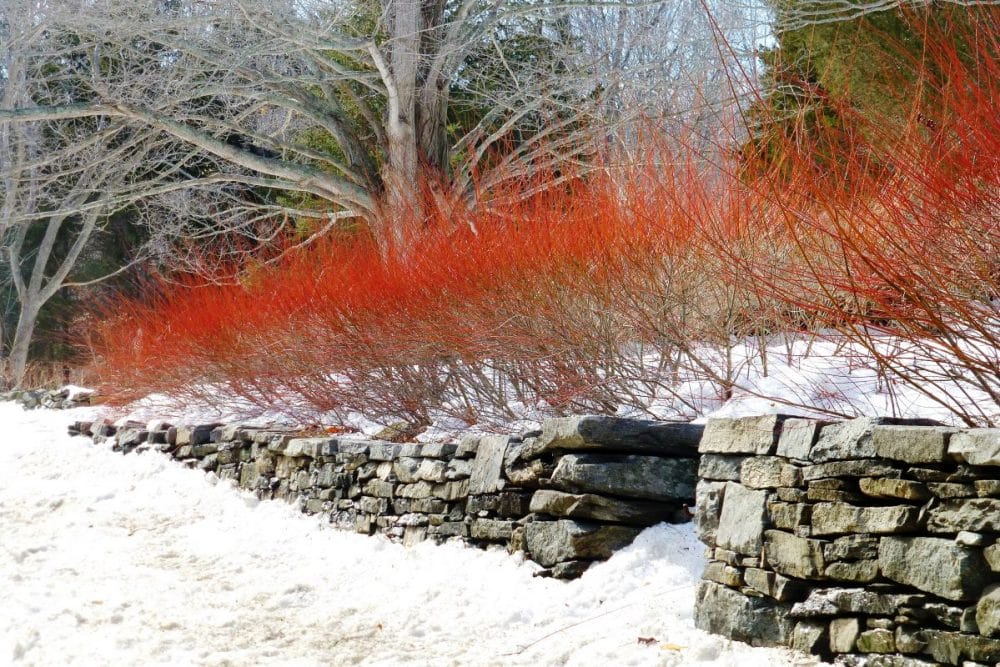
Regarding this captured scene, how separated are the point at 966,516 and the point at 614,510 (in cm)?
181

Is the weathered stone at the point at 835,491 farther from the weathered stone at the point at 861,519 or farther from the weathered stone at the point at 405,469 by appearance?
the weathered stone at the point at 405,469

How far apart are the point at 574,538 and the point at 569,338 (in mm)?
1495

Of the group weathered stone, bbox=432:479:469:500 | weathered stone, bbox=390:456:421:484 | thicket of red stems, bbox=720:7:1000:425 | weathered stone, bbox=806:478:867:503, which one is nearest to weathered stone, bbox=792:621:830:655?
weathered stone, bbox=806:478:867:503

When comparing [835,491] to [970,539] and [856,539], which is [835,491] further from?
[970,539]

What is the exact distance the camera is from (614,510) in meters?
4.43

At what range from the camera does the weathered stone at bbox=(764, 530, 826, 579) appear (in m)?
3.27

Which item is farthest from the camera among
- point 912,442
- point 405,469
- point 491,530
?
point 405,469

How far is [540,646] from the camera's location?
3883 mm

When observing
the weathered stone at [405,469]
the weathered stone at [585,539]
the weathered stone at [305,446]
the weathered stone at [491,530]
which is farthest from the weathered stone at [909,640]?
the weathered stone at [305,446]

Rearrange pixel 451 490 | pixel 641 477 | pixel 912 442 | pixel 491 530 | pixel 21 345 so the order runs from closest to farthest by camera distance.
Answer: pixel 912 442
pixel 641 477
pixel 491 530
pixel 451 490
pixel 21 345

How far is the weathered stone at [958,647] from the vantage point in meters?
2.71

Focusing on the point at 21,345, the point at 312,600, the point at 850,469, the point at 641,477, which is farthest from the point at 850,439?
the point at 21,345

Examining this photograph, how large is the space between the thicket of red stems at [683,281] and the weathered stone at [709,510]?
→ 0.79 meters

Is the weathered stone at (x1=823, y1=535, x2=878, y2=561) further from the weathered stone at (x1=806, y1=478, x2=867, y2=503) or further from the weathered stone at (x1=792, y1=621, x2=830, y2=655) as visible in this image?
the weathered stone at (x1=792, y1=621, x2=830, y2=655)
